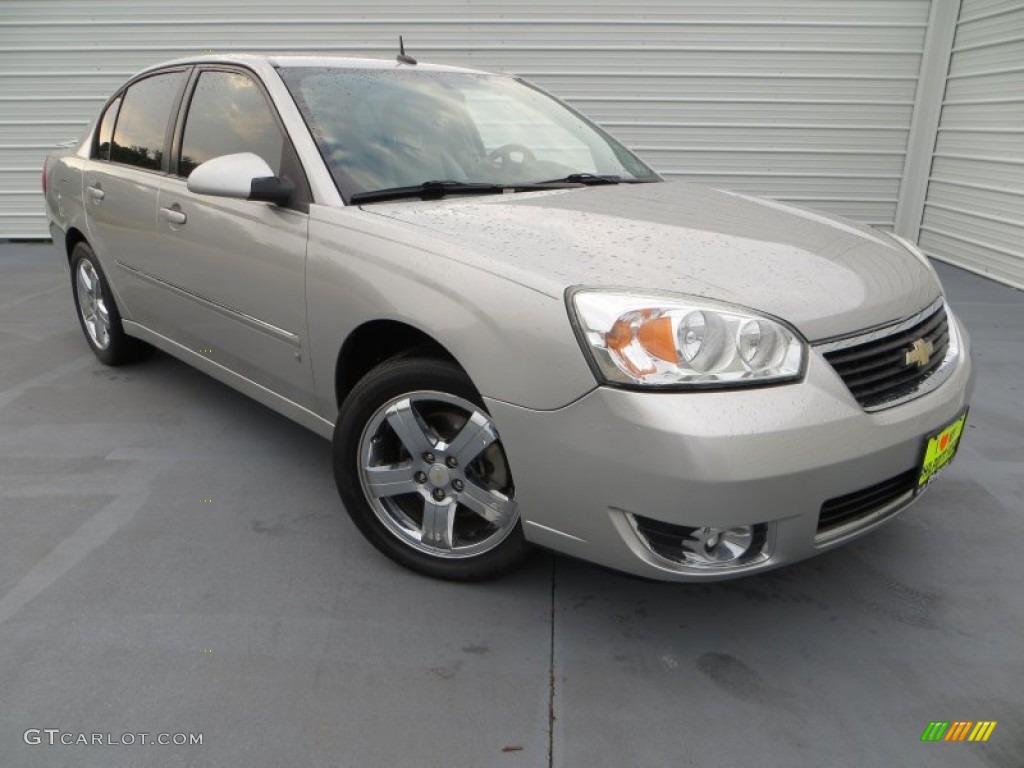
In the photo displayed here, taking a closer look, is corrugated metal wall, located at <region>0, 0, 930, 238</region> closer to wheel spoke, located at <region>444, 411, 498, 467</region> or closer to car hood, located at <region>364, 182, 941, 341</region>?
car hood, located at <region>364, 182, 941, 341</region>

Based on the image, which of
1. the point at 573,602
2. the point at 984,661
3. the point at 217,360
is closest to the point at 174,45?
the point at 217,360

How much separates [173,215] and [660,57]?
19.2ft

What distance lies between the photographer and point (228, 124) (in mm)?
2896

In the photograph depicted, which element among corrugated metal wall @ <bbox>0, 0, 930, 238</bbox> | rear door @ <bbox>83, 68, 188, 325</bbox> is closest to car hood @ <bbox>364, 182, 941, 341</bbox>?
rear door @ <bbox>83, 68, 188, 325</bbox>

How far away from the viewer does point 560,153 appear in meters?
3.03

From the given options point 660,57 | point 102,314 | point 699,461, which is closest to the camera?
point 699,461

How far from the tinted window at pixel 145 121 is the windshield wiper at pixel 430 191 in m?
1.41

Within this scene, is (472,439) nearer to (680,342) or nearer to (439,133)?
(680,342)

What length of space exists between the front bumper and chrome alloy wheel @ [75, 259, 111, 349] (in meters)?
3.01

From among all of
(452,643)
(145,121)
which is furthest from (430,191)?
(145,121)

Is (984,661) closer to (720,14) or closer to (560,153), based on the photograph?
(560,153)

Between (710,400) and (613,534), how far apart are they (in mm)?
384

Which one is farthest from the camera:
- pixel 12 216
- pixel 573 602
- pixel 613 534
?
pixel 12 216

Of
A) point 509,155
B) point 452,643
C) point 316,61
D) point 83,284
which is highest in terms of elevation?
point 316,61
